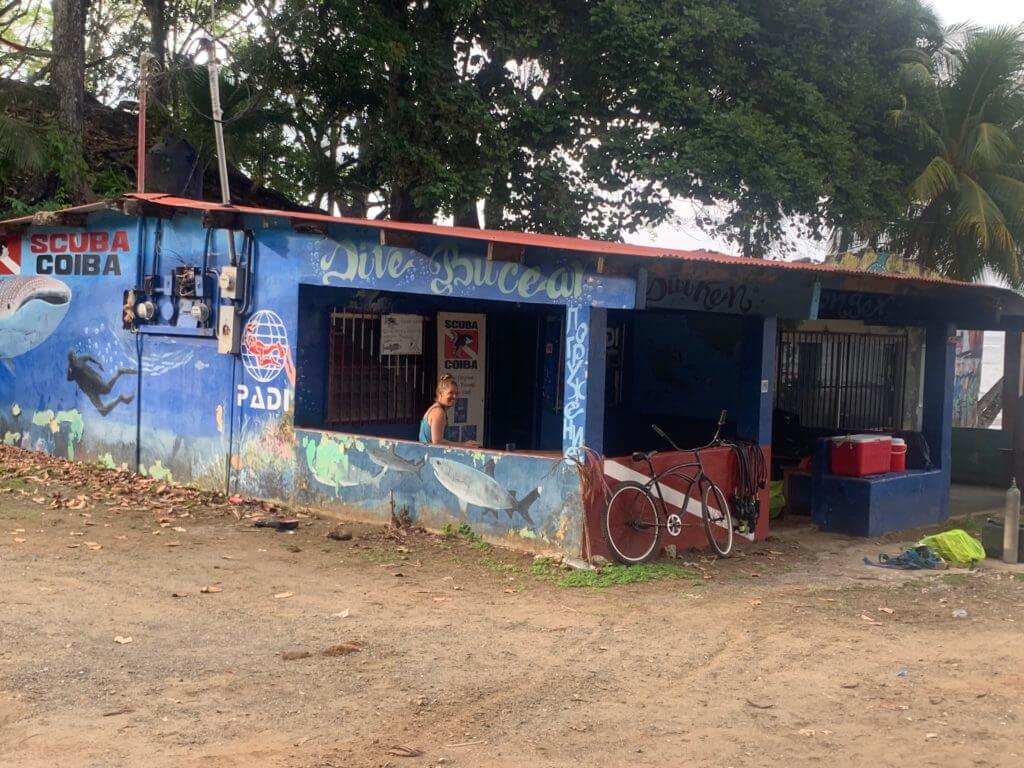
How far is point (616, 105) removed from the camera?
20000mm

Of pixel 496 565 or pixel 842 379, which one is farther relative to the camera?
pixel 842 379

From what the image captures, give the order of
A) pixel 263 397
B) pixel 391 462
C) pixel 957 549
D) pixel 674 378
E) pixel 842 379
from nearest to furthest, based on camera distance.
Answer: pixel 957 549, pixel 391 462, pixel 263 397, pixel 674 378, pixel 842 379

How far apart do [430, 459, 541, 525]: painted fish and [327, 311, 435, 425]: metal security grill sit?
6.51 ft

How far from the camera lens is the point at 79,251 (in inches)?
520

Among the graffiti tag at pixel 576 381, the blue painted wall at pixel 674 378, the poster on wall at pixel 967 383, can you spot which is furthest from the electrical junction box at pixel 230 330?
the poster on wall at pixel 967 383

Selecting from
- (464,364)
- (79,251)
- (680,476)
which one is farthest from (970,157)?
(79,251)

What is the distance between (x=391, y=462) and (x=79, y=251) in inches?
211

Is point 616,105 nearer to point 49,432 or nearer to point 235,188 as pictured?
point 235,188

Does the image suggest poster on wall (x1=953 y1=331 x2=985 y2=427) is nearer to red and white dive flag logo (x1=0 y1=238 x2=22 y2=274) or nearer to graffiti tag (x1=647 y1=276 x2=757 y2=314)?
graffiti tag (x1=647 y1=276 x2=757 y2=314)

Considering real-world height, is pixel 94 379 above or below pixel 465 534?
above

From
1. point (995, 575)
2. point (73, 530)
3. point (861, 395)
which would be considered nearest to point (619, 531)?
point (995, 575)

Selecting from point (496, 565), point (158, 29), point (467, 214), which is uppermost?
point (158, 29)

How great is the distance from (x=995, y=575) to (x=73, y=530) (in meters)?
8.24

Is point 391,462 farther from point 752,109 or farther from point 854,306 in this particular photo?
point 752,109
